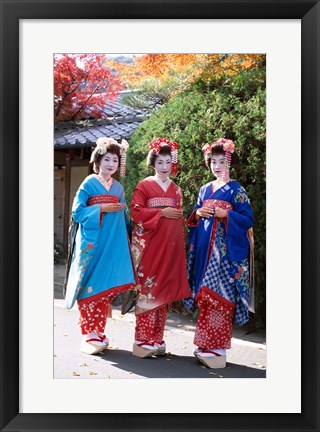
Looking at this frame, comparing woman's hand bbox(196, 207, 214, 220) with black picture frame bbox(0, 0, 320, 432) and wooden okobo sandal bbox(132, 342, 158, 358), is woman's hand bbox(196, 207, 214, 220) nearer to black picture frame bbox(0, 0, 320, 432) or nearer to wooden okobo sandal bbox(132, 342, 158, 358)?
black picture frame bbox(0, 0, 320, 432)

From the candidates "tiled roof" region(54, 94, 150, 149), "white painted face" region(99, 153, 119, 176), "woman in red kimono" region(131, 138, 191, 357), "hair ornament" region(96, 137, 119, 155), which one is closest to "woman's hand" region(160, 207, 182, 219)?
"woman in red kimono" region(131, 138, 191, 357)

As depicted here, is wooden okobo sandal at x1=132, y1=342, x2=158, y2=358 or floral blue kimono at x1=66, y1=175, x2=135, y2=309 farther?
wooden okobo sandal at x1=132, y1=342, x2=158, y2=358

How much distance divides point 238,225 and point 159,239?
0.77 meters

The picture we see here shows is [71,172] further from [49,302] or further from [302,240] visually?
[302,240]

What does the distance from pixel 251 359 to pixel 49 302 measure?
1.98 meters

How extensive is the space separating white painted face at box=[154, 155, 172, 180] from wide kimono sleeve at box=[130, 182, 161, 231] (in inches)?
8.1

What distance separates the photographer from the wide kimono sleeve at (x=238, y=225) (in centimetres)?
439

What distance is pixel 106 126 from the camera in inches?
284

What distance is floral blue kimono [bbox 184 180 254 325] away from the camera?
4430 mm

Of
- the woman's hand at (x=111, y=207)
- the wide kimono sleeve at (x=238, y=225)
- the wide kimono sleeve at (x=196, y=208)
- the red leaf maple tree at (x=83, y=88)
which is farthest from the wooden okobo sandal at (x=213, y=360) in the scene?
the red leaf maple tree at (x=83, y=88)

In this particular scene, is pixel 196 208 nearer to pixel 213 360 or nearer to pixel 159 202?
pixel 159 202

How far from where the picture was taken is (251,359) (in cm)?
455

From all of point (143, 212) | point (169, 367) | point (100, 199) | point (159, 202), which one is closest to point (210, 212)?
point (159, 202)

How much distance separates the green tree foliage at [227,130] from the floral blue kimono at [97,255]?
4.53 feet
